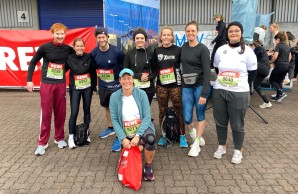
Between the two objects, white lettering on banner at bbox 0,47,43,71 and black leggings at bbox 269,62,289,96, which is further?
white lettering on banner at bbox 0,47,43,71

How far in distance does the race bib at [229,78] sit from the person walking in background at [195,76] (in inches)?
7.7

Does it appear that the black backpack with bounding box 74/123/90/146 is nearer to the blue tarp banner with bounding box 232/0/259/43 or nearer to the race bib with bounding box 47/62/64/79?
the race bib with bounding box 47/62/64/79

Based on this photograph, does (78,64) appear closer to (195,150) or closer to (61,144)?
(61,144)

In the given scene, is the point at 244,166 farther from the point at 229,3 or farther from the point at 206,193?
the point at 229,3

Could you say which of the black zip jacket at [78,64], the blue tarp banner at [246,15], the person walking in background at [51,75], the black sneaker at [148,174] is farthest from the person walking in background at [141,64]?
the blue tarp banner at [246,15]

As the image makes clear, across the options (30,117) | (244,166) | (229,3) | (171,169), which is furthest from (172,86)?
(229,3)

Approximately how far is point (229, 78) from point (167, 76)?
887mm

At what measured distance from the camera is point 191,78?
3.83m

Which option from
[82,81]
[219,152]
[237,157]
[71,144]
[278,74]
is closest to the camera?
[237,157]

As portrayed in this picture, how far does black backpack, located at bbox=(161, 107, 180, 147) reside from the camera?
4.21 metres

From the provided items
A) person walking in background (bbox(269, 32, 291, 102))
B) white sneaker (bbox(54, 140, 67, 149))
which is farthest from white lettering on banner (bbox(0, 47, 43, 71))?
person walking in background (bbox(269, 32, 291, 102))

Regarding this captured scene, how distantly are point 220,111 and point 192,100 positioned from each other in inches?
17.2

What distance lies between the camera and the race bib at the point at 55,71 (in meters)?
3.97

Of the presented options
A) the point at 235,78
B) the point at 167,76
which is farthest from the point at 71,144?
the point at 235,78
